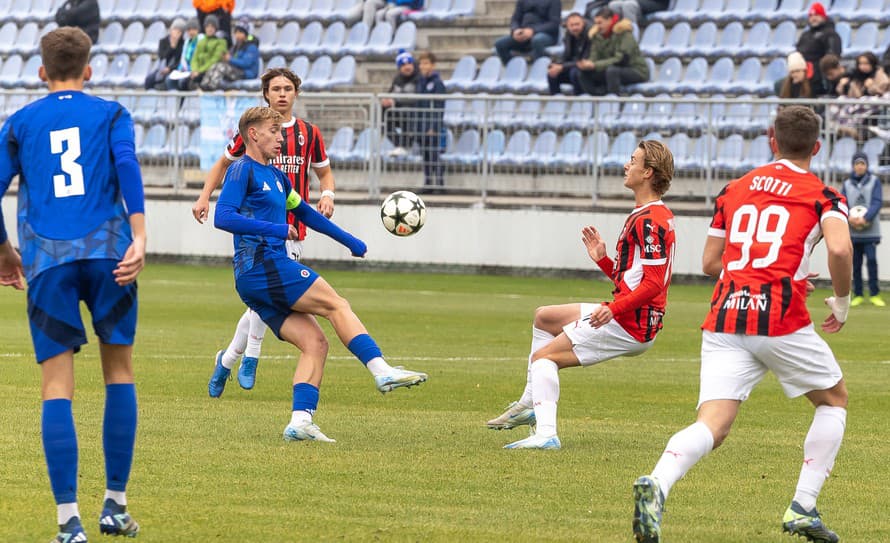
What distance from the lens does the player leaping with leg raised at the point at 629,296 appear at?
27.8 ft

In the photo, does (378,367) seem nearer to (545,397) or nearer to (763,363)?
(545,397)

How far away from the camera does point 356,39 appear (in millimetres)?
30219

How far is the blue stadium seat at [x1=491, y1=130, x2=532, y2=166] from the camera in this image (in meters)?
23.5

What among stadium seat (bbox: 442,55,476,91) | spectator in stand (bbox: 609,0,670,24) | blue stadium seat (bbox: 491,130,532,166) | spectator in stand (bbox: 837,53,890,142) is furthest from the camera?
stadium seat (bbox: 442,55,476,91)

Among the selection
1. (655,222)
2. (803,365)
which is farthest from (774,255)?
(655,222)

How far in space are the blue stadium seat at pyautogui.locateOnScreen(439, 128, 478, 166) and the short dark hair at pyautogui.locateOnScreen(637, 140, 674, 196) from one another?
14.8 meters

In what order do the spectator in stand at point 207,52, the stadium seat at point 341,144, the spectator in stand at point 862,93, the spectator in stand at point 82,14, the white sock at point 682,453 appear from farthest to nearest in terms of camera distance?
1. the spectator in stand at point 82,14
2. the spectator in stand at point 207,52
3. the stadium seat at point 341,144
4. the spectator in stand at point 862,93
5. the white sock at point 682,453

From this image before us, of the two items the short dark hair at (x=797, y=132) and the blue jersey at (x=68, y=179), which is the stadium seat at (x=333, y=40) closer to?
the short dark hair at (x=797, y=132)

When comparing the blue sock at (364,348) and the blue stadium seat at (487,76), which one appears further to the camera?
the blue stadium seat at (487,76)

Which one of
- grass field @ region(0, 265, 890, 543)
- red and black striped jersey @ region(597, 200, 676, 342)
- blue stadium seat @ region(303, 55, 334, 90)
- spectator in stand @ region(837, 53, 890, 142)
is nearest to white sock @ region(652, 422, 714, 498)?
grass field @ region(0, 265, 890, 543)

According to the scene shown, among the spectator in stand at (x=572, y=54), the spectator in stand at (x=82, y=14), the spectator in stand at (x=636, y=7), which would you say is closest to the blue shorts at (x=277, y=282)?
the spectator in stand at (x=572, y=54)

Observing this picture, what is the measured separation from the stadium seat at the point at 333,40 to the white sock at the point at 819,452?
79.8ft

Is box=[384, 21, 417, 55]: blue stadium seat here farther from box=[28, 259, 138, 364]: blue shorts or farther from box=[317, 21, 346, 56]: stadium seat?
box=[28, 259, 138, 364]: blue shorts

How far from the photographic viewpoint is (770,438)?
9.38m
